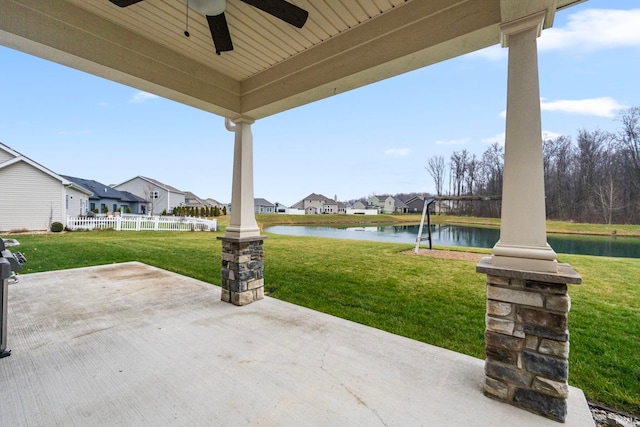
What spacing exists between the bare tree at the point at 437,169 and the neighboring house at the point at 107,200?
1124 inches

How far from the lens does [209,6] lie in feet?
6.17

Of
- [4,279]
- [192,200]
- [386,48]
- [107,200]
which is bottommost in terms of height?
[4,279]

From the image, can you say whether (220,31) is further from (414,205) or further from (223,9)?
(414,205)

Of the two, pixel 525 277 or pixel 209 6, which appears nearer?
pixel 525 277

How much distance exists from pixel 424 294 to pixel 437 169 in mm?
28679

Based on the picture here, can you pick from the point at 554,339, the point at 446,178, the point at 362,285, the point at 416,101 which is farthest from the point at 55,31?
the point at 446,178

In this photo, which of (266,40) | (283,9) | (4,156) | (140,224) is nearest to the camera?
(283,9)

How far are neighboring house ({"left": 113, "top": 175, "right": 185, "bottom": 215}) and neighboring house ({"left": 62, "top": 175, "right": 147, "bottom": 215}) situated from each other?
55.0 inches

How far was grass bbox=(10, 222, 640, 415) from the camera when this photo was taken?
2.27 meters

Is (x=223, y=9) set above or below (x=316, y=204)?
below

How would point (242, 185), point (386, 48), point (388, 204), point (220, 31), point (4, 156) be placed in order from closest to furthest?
point (220, 31) < point (386, 48) < point (242, 185) < point (4, 156) < point (388, 204)

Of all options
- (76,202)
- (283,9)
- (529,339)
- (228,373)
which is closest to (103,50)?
(283,9)

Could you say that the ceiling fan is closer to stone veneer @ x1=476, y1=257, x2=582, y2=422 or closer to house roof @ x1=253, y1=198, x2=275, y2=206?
stone veneer @ x1=476, y1=257, x2=582, y2=422

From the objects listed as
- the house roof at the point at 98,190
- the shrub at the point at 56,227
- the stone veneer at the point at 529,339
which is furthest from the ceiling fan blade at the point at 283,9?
the house roof at the point at 98,190
